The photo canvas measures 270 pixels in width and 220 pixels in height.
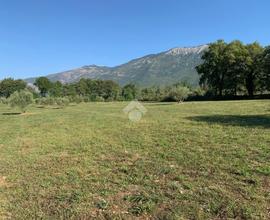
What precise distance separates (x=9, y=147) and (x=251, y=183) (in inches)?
382

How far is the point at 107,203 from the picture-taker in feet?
21.4

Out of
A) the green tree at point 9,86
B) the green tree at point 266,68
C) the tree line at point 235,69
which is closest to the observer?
the green tree at point 266,68

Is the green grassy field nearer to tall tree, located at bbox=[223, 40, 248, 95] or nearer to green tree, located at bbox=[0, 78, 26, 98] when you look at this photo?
tall tree, located at bbox=[223, 40, 248, 95]

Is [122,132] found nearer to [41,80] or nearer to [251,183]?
[251,183]

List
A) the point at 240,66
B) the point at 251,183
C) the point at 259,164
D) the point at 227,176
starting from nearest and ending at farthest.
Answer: the point at 251,183 < the point at 227,176 < the point at 259,164 < the point at 240,66

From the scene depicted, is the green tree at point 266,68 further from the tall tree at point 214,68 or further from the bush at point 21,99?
the bush at point 21,99

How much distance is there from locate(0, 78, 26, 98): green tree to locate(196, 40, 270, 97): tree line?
7572cm

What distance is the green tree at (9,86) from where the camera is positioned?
118812 mm

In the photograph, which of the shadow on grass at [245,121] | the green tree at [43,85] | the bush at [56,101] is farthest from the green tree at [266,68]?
the green tree at [43,85]

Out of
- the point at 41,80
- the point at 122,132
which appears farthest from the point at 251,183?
the point at 41,80

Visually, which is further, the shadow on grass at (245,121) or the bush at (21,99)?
the bush at (21,99)

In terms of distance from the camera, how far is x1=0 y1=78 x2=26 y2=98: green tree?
390ft

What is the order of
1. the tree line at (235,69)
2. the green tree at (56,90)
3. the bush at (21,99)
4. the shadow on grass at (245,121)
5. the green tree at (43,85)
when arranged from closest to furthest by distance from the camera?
the shadow on grass at (245,121) → the bush at (21,99) → the tree line at (235,69) → the green tree at (56,90) → the green tree at (43,85)

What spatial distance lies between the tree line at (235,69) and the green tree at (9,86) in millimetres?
75723
